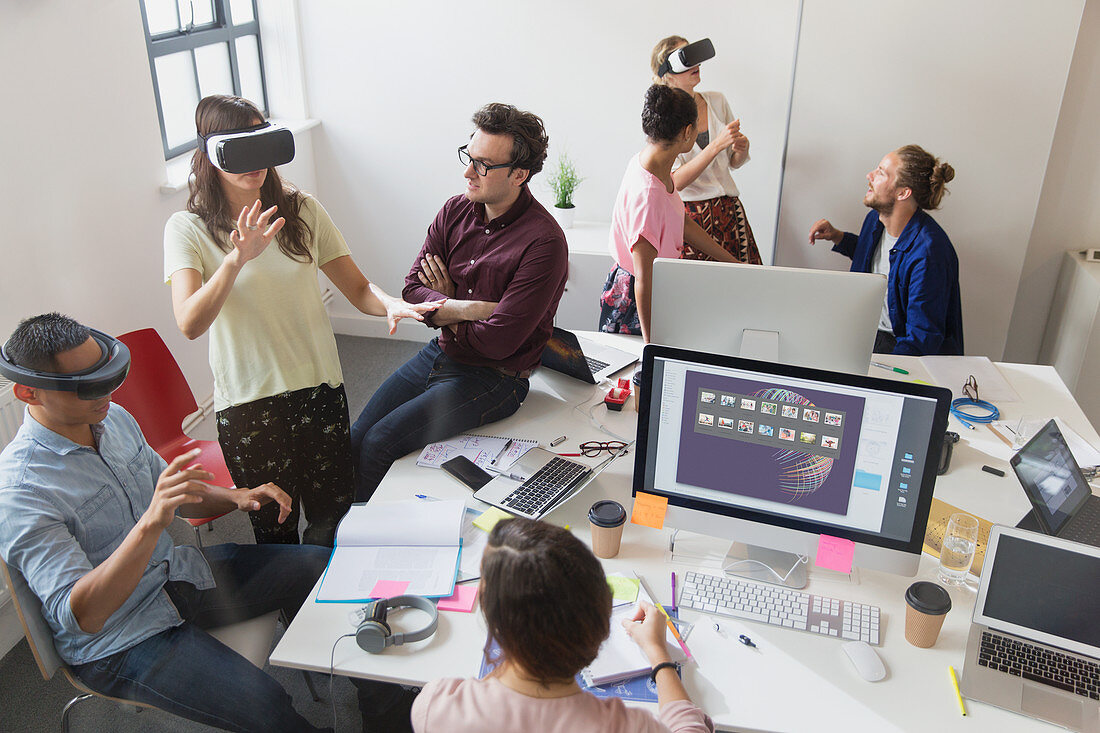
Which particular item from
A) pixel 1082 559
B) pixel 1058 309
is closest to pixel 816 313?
pixel 1082 559

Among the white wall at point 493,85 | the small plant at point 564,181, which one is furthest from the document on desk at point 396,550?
the white wall at point 493,85

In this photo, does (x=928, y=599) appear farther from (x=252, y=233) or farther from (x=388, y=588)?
(x=252, y=233)

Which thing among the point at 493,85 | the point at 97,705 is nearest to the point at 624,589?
the point at 97,705

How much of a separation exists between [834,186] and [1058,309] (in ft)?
4.26

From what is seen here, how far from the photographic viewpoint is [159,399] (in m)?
2.74

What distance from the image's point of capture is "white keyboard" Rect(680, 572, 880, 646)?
1.74m

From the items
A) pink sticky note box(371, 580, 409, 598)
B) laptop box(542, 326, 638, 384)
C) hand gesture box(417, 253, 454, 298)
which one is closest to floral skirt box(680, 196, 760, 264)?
laptop box(542, 326, 638, 384)

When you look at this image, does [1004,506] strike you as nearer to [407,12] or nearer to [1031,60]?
[1031,60]

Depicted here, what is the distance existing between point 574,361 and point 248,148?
117 cm

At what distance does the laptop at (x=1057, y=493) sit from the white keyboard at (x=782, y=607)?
573 mm

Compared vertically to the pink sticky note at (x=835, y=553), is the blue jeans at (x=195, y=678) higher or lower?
lower

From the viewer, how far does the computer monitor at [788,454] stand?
66.4 inches

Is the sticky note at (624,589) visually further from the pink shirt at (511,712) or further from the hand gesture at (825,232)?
the hand gesture at (825,232)

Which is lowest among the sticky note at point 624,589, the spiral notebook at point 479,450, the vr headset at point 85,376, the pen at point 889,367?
the sticky note at point 624,589
